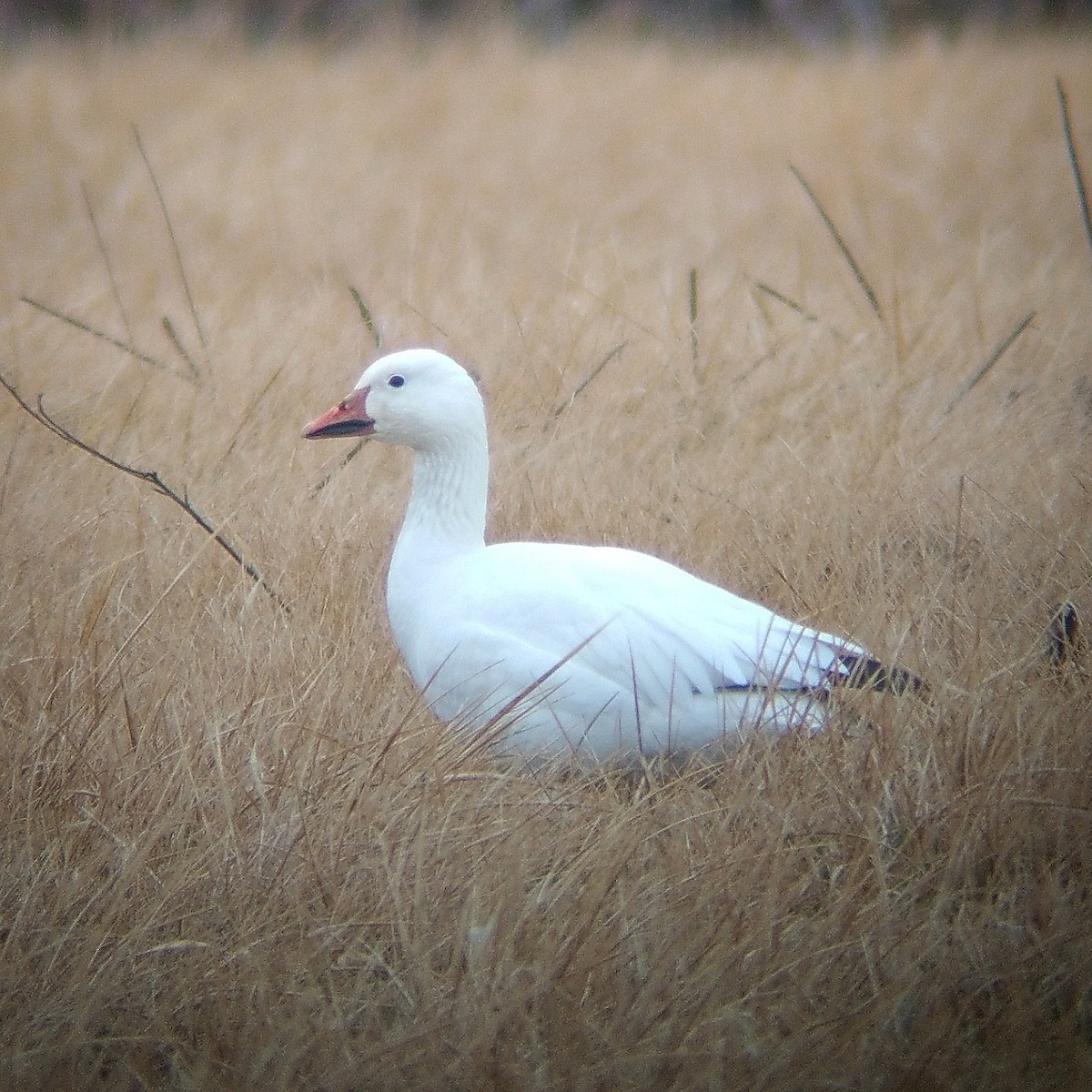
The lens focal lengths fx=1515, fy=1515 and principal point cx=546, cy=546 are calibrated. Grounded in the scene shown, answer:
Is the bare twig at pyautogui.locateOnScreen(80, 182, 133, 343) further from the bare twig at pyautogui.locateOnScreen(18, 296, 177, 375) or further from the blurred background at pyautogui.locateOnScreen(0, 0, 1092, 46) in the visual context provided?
the blurred background at pyautogui.locateOnScreen(0, 0, 1092, 46)

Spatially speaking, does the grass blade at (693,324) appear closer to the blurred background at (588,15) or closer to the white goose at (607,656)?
the white goose at (607,656)

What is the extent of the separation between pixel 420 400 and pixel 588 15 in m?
7.16

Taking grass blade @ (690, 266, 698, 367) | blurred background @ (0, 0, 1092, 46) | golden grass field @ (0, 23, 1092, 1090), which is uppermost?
blurred background @ (0, 0, 1092, 46)

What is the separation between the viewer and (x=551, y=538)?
3020 mm

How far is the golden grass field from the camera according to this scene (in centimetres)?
170

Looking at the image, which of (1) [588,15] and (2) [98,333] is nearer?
(2) [98,333]

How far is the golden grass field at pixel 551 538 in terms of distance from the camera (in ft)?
5.57

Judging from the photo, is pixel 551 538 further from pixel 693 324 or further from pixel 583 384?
pixel 693 324

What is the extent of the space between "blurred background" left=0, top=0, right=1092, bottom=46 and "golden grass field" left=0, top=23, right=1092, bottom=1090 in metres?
2.48

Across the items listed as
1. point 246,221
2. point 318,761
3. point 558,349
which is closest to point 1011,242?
point 558,349

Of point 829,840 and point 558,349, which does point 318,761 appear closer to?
point 829,840

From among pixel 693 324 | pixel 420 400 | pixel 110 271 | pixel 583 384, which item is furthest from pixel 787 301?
pixel 110 271

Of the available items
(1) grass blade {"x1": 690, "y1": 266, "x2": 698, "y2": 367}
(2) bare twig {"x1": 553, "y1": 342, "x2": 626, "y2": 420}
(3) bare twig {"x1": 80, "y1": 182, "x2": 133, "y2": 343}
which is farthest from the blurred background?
(2) bare twig {"x1": 553, "y1": 342, "x2": 626, "y2": 420}

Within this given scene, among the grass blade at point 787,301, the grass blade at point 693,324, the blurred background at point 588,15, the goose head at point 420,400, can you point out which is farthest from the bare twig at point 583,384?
the blurred background at point 588,15
